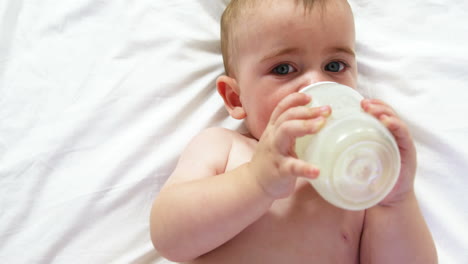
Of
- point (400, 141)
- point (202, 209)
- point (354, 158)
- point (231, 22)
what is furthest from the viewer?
point (231, 22)

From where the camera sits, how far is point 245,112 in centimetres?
103

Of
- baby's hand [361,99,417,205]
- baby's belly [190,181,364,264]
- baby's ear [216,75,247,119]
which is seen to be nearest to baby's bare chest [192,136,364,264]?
baby's belly [190,181,364,264]

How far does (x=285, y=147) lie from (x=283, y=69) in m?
0.30

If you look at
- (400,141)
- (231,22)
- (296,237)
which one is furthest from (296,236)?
(231,22)

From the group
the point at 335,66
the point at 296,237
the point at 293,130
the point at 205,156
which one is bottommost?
the point at 296,237

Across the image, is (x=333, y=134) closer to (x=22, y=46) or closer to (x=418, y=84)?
(x=418, y=84)

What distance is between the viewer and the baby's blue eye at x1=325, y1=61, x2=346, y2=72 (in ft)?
3.22

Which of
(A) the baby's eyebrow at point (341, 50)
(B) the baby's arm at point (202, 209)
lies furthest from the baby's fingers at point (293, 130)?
(A) the baby's eyebrow at point (341, 50)

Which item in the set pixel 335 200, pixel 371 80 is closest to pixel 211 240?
pixel 335 200

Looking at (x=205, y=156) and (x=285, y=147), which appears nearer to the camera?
(x=285, y=147)

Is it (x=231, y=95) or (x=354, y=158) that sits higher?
(x=354, y=158)

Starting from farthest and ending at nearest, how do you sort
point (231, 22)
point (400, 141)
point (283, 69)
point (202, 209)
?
1. point (231, 22)
2. point (283, 69)
3. point (202, 209)
4. point (400, 141)

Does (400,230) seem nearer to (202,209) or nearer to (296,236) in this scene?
(296,236)

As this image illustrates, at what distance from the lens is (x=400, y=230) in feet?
2.83
